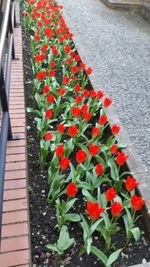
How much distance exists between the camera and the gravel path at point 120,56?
3.32 m

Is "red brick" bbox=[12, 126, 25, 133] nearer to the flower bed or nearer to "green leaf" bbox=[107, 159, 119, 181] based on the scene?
the flower bed

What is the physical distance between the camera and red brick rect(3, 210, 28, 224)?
1883 mm

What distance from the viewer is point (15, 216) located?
6.26 feet

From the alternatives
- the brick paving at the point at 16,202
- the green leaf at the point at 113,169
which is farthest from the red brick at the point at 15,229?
the green leaf at the point at 113,169

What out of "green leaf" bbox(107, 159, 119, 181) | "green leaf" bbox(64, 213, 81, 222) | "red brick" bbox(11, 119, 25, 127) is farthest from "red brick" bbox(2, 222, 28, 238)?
"red brick" bbox(11, 119, 25, 127)

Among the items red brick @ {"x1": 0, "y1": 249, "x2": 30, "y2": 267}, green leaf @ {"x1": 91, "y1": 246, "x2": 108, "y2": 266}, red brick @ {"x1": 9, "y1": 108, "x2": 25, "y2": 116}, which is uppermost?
red brick @ {"x1": 9, "y1": 108, "x2": 25, "y2": 116}

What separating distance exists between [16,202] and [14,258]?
1.22ft

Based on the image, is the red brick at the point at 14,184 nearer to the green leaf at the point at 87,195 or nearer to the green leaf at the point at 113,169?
the green leaf at the point at 87,195

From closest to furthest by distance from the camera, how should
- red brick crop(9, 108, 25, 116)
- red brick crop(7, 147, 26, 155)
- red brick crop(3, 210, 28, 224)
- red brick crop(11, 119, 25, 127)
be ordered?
red brick crop(3, 210, 28, 224), red brick crop(7, 147, 26, 155), red brick crop(11, 119, 25, 127), red brick crop(9, 108, 25, 116)

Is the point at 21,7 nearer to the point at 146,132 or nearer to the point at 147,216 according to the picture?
the point at 146,132

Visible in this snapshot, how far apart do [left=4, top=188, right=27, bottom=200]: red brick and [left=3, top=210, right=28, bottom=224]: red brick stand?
0.38 ft

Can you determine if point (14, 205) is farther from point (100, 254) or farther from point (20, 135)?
point (20, 135)

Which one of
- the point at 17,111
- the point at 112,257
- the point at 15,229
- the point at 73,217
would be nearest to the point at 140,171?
the point at 73,217

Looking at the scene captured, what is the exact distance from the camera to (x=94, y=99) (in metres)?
3.05
